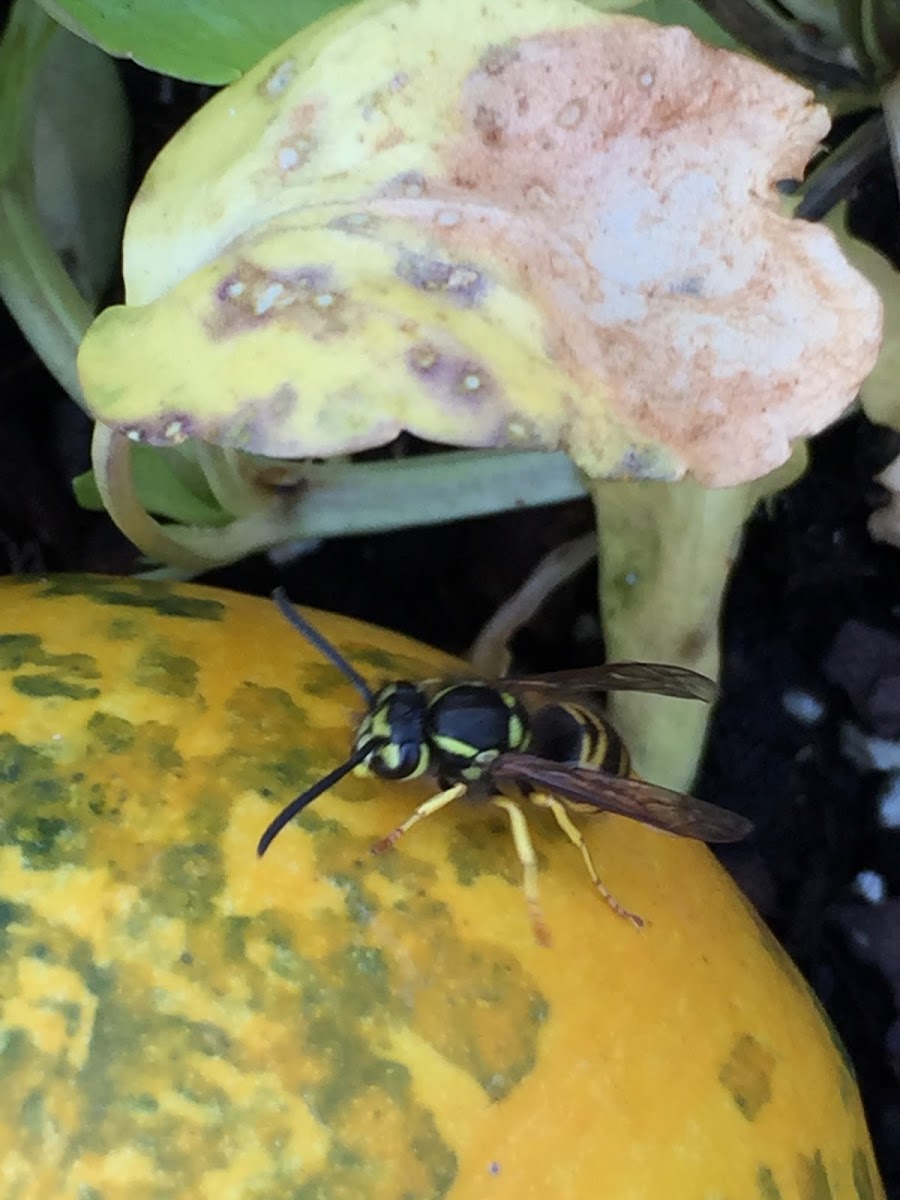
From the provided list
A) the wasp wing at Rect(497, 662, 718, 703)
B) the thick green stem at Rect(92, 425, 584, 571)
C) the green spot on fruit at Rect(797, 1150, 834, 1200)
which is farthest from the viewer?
the thick green stem at Rect(92, 425, 584, 571)

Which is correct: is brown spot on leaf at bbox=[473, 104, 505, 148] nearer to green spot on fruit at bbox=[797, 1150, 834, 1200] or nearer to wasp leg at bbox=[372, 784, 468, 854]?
wasp leg at bbox=[372, 784, 468, 854]

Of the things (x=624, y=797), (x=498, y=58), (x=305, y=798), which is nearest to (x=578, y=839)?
(x=624, y=797)

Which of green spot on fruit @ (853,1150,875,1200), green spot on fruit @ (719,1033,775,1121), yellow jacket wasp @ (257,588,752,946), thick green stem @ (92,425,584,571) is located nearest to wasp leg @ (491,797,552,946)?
yellow jacket wasp @ (257,588,752,946)

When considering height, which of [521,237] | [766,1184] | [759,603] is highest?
[521,237]

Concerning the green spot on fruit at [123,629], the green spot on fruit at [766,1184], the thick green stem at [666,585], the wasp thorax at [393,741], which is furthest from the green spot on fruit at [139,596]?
the green spot on fruit at [766,1184]

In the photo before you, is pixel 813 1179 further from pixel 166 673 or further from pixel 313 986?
pixel 166 673

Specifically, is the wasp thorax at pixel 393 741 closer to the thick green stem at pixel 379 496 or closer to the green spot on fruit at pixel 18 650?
the green spot on fruit at pixel 18 650
